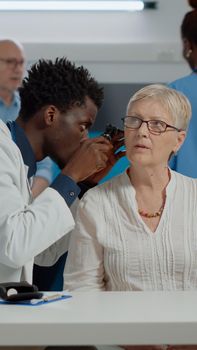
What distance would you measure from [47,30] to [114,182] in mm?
2542

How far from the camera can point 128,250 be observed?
2.12 m

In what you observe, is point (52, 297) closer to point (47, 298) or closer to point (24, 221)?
point (47, 298)

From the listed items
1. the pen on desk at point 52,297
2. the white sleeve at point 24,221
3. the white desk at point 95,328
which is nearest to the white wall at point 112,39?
the white sleeve at point 24,221

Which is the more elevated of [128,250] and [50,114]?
[50,114]

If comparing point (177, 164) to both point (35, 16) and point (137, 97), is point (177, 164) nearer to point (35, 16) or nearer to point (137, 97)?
point (137, 97)

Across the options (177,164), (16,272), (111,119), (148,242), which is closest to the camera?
(16,272)

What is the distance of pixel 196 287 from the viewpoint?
2162mm

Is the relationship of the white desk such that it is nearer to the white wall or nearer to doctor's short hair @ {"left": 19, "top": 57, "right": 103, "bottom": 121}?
doctor's short hair @ {"left": 19, "top": 57, "right": 103, "bottom": 121}

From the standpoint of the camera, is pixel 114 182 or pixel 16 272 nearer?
pixel 16 272

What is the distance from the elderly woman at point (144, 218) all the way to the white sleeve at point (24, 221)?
0.72ft

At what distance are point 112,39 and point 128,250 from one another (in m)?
2.66

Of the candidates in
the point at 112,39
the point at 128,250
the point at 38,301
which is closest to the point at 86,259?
the point at 128,250

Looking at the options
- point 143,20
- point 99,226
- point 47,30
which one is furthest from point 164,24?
point 99,226

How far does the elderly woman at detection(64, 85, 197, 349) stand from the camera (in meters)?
2.12
